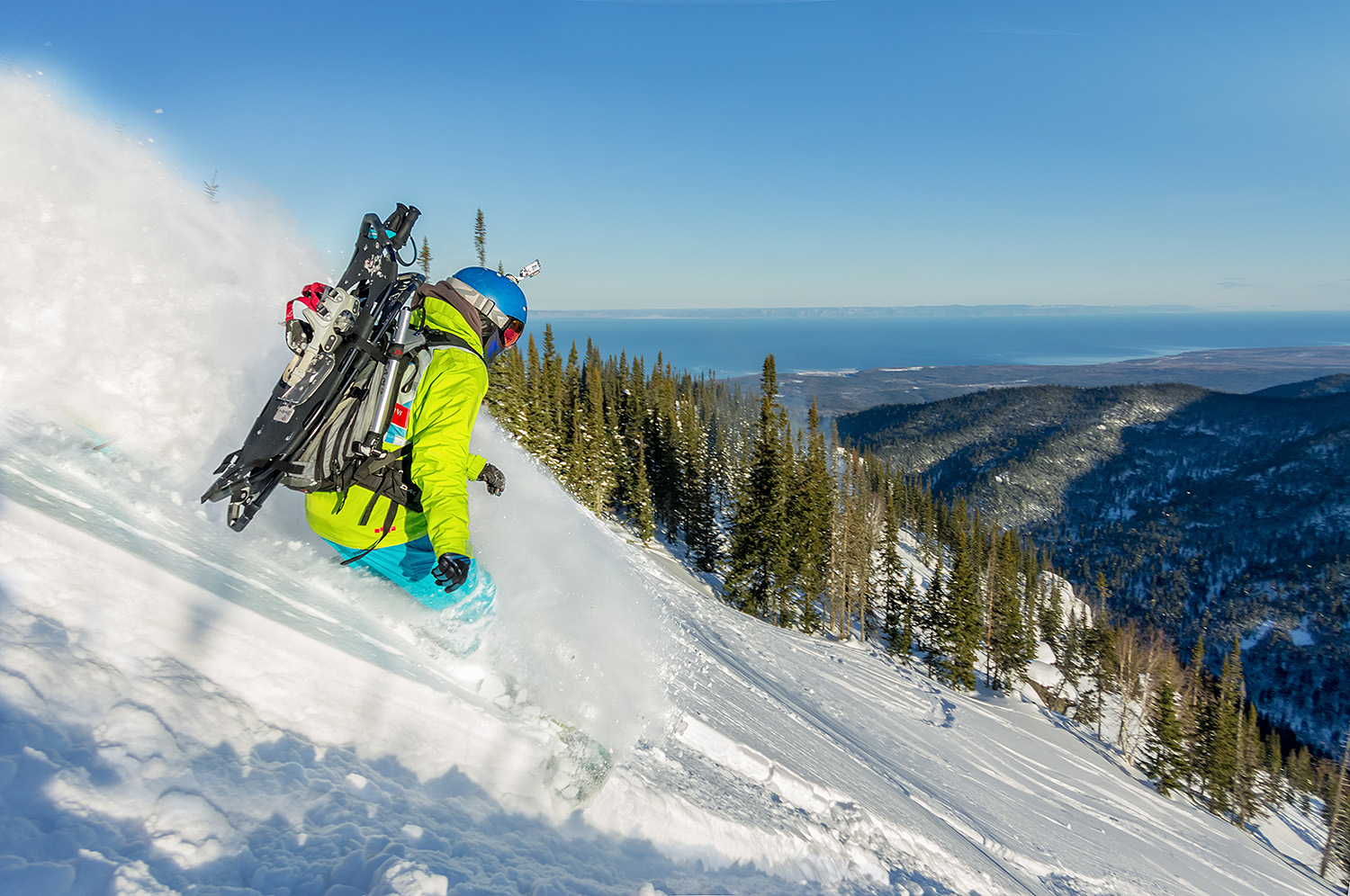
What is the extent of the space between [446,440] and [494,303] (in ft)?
4.03

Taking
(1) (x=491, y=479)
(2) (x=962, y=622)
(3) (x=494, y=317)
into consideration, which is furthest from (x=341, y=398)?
(2) (x=962, y=622)

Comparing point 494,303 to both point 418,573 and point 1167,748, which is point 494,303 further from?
point 1167,748

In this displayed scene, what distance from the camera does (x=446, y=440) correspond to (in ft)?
12.2

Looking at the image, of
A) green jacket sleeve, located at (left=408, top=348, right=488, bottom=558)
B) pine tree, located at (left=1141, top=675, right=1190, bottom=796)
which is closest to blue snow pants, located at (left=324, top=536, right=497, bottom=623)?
green jacket sleeve, located at (left=408, top=348, right=488, bottom=558)

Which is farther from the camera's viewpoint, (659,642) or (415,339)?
(659,642)

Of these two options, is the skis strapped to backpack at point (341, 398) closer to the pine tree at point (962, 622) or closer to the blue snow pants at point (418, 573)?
the blue snow pants at point (418, 573)

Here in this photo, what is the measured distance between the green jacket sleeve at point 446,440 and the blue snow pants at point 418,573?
34.7 inches

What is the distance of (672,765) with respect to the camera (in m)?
5.08

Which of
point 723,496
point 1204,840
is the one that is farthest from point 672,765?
point 723,496

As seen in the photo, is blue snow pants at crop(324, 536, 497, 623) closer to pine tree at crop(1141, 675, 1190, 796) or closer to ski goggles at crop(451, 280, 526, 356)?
ski goggles at crop(451, 280, 526, 356)

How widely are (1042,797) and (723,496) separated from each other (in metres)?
61.9

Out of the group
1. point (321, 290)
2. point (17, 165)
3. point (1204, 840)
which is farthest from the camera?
point (1204, 840)

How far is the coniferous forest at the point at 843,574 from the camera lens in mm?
36000

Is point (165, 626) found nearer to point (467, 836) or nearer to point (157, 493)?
point (467, 836)
